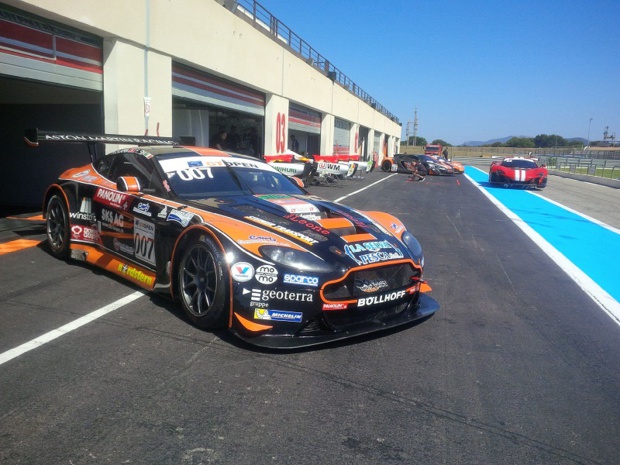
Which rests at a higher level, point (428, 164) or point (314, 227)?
point (428, 164)

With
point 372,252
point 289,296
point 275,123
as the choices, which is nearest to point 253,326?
point 289,296

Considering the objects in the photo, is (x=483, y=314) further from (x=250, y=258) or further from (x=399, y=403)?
(x=250, y=258)

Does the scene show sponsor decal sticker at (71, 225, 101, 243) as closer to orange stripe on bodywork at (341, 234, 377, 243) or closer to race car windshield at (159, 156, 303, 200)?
race car windshield at (159, 156, 303, 200)

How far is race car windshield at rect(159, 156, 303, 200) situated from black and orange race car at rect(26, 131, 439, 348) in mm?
13

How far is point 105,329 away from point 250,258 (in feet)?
4.32

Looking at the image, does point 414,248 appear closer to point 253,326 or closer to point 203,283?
point 253,326

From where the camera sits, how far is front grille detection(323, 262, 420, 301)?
3.48 metres

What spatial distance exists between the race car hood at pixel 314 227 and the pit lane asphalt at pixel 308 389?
670 millimetres

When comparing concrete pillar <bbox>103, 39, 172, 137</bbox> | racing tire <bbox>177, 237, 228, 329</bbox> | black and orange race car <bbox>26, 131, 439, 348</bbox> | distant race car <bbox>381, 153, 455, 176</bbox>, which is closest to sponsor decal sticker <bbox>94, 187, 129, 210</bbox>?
black and orange race car <bbox>26, 131, 439, 348</bbox>

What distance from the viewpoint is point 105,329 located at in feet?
12.5

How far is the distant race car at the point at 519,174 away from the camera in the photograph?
67.3ft

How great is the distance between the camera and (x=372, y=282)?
3662 millimetres

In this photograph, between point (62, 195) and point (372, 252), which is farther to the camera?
point (62, 195)

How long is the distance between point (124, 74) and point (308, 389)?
9065 millimetres
